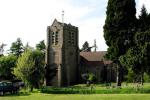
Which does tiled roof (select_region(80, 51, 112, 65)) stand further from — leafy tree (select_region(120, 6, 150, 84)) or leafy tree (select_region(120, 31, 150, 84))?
leafy tree (select_region(120, 31, 150, 84))

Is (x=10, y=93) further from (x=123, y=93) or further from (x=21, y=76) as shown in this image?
(x=123, y=93)

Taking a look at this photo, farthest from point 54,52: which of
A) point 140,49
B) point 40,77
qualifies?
point 140,49

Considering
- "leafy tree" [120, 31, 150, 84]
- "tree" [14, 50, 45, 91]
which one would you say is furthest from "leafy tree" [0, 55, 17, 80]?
"leafy tree" [120, 31, 150, 84]

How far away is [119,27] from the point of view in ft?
217

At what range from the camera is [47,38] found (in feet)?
279

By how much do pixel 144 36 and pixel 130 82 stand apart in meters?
17.8

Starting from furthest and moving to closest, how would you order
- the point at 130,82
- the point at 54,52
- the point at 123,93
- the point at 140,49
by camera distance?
the point at 54,52 → the point at 130,82 → the point at 140,49 → the point at 123,93

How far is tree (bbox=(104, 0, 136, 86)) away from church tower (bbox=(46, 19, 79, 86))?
17723 millimetres

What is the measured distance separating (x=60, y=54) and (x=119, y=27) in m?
20.3

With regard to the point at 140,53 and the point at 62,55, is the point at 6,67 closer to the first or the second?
the point at 62,55

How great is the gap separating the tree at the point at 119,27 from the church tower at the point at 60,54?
58.1 ft

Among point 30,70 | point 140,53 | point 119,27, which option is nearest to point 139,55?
point 140,53

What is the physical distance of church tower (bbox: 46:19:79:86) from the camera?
82.5 metres

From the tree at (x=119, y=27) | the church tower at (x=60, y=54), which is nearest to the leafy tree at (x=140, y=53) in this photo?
the tree at (x=119, y=27)
